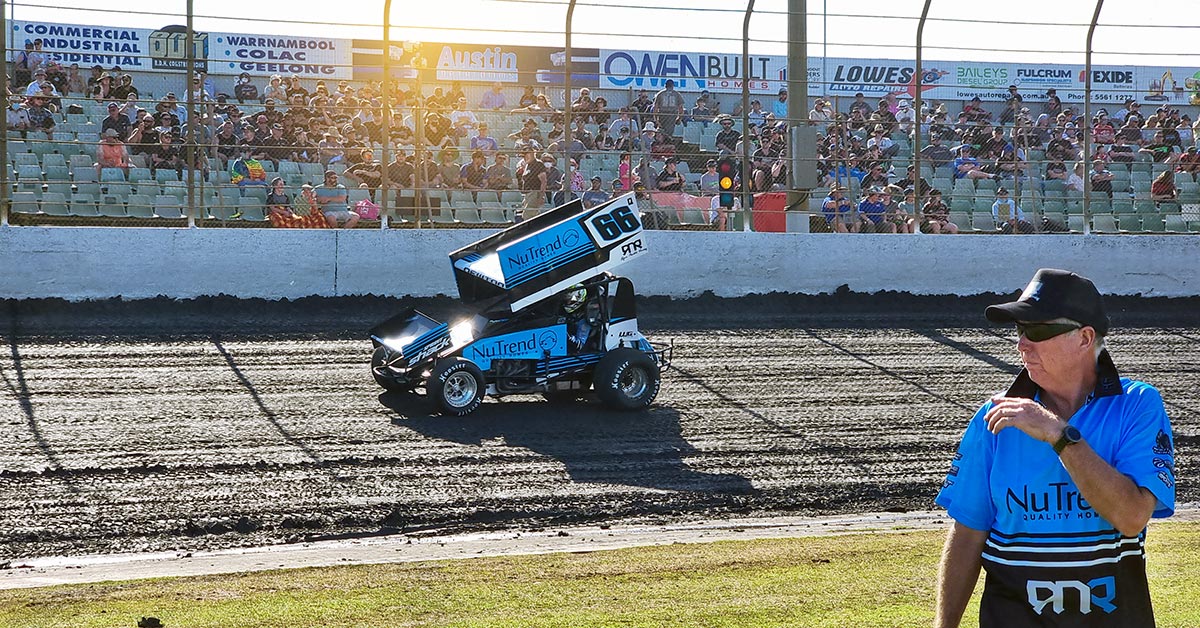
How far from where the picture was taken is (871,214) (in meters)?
17.5

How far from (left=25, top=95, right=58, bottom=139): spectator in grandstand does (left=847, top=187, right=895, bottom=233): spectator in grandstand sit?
10.2 m

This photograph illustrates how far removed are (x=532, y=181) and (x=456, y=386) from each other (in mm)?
5688

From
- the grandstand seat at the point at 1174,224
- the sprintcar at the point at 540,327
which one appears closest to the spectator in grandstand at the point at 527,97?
the sprintcar at the point at 540,327

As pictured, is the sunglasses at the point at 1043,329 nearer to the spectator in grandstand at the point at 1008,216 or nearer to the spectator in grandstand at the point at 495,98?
the spectator in grandstand at the point at 495,98

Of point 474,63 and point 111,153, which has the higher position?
point 474,63

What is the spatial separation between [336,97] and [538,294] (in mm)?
5599

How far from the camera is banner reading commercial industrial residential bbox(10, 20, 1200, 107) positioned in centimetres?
1523

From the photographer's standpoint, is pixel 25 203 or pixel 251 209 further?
pixel 251 209

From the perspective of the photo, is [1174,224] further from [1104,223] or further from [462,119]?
[462,119]

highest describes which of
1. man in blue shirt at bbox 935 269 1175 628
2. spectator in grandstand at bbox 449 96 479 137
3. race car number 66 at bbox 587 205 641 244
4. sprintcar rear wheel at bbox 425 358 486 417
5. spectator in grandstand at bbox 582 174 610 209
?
spectator in grandstand at bbox 449 96 479 137

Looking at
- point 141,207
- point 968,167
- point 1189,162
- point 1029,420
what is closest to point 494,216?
point 141,207

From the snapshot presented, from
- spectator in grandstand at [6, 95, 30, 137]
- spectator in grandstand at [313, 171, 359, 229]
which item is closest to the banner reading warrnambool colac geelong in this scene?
spectator in grandstand at [6, 95, 30, 137]

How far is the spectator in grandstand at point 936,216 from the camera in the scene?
692 inches

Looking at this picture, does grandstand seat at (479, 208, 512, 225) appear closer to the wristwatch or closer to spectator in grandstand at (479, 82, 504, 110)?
spectator in grandstand at (479, 82, 504, 110)
